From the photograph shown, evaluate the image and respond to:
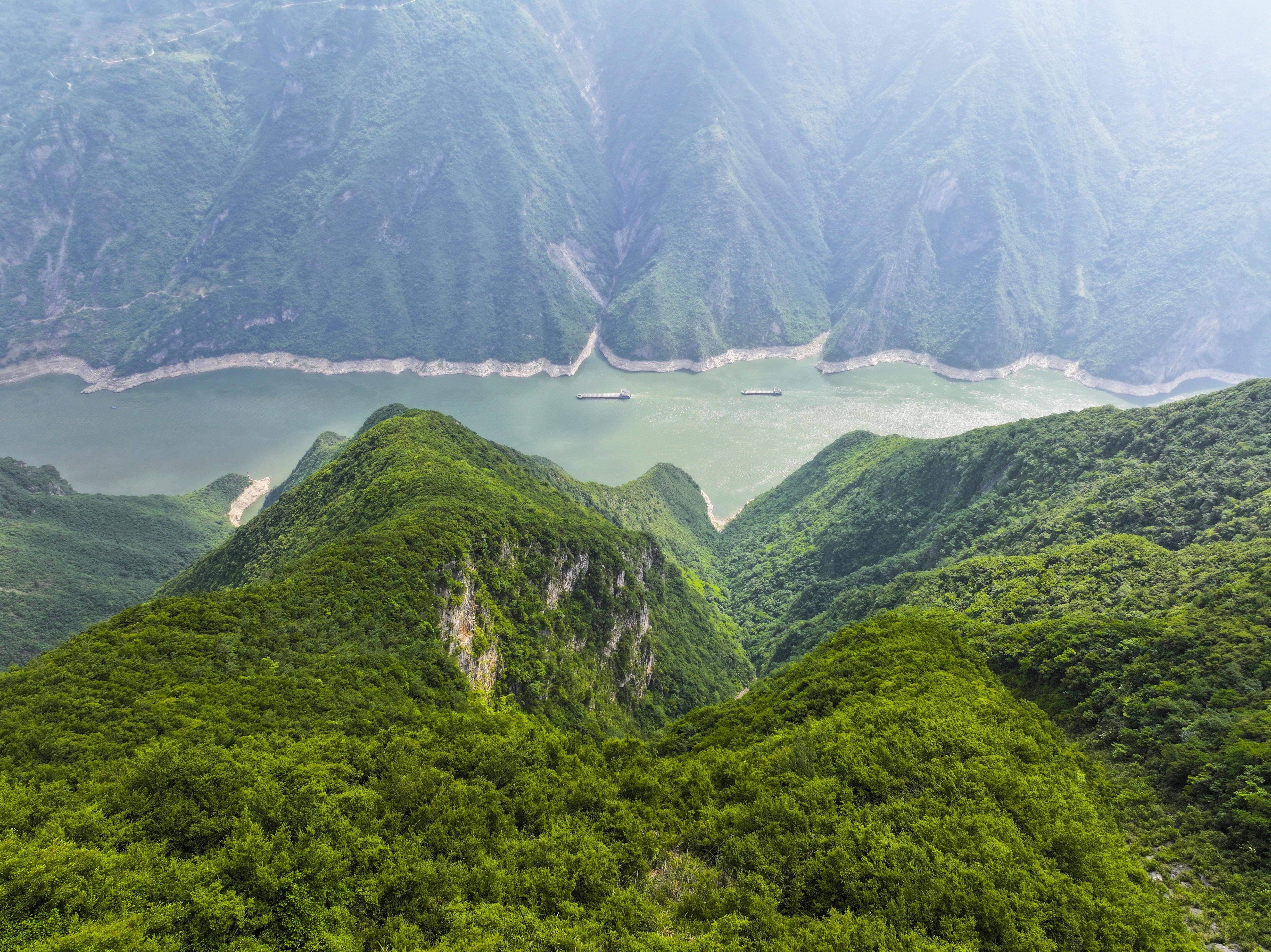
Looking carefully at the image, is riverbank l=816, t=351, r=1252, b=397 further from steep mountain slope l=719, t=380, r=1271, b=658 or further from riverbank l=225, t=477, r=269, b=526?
riverbank l=225, t=477, r=269, b=526

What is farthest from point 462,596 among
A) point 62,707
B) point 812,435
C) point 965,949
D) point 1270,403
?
point 812,435

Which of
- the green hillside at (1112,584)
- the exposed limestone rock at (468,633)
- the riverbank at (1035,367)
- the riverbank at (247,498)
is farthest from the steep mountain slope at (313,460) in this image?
the riverbank at (1035,367)

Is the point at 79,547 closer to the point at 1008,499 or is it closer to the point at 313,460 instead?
the point at 313,460

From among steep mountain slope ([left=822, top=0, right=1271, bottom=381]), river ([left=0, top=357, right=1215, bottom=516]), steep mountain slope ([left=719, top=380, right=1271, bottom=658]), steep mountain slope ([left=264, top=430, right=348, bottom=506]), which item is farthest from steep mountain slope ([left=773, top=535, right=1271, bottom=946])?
steep mountain slope ([left=822, top=0, right=1271, bottom=381])

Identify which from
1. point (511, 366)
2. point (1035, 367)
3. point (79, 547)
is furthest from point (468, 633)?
point (1035, 367)

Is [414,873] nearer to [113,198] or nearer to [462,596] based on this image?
[462,596]

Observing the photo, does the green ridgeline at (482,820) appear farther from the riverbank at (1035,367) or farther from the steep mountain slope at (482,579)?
the riverbank at (1035,367)

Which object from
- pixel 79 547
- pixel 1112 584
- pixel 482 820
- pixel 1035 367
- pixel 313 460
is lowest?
pixel 79 547
